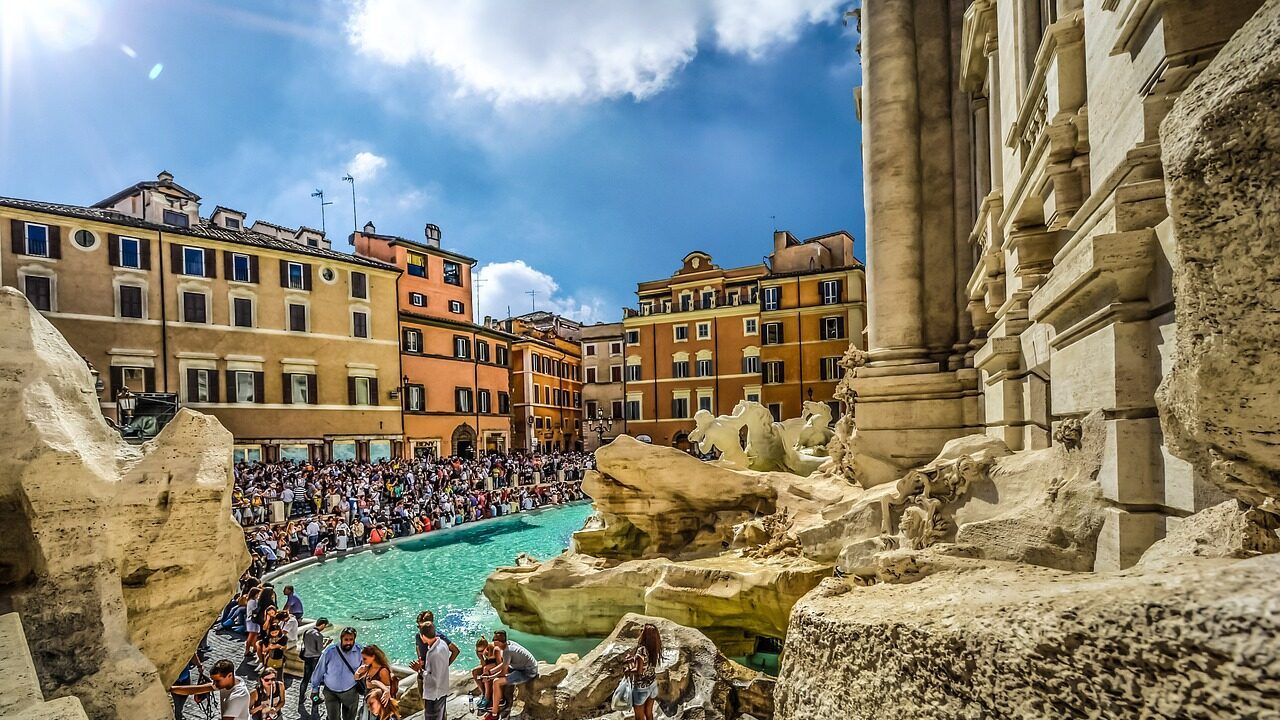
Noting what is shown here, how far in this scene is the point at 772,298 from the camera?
121ft

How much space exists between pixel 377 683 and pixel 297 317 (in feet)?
87.1

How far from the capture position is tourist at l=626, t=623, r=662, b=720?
16.3 ft

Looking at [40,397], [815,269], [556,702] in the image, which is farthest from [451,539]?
[815,269]

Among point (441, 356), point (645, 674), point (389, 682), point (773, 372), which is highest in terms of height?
point (441, 356)

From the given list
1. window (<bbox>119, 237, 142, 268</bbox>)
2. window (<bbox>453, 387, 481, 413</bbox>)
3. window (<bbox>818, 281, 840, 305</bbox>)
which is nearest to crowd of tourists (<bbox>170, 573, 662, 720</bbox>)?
window (<bbox>119, 237, 142, 268</bbox>)

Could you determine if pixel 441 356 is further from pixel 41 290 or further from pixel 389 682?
pixel 389 682

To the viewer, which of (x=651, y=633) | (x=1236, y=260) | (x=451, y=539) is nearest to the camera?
(x=1236, y=260)

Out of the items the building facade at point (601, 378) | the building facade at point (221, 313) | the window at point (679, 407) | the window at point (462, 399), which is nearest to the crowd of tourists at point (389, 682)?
the building facade at point (221, 313)

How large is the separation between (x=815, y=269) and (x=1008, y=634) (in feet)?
119

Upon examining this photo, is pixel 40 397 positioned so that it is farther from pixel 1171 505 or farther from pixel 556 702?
pixel 1171 505

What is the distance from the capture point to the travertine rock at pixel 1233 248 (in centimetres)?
133

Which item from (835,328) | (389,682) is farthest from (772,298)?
(389,682)

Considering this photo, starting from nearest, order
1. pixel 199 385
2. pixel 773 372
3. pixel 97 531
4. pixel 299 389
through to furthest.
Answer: pixel 97 531 → pixel 199 385 → pixel 299 389 → pixel 773 372

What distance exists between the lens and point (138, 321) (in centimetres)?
2444
